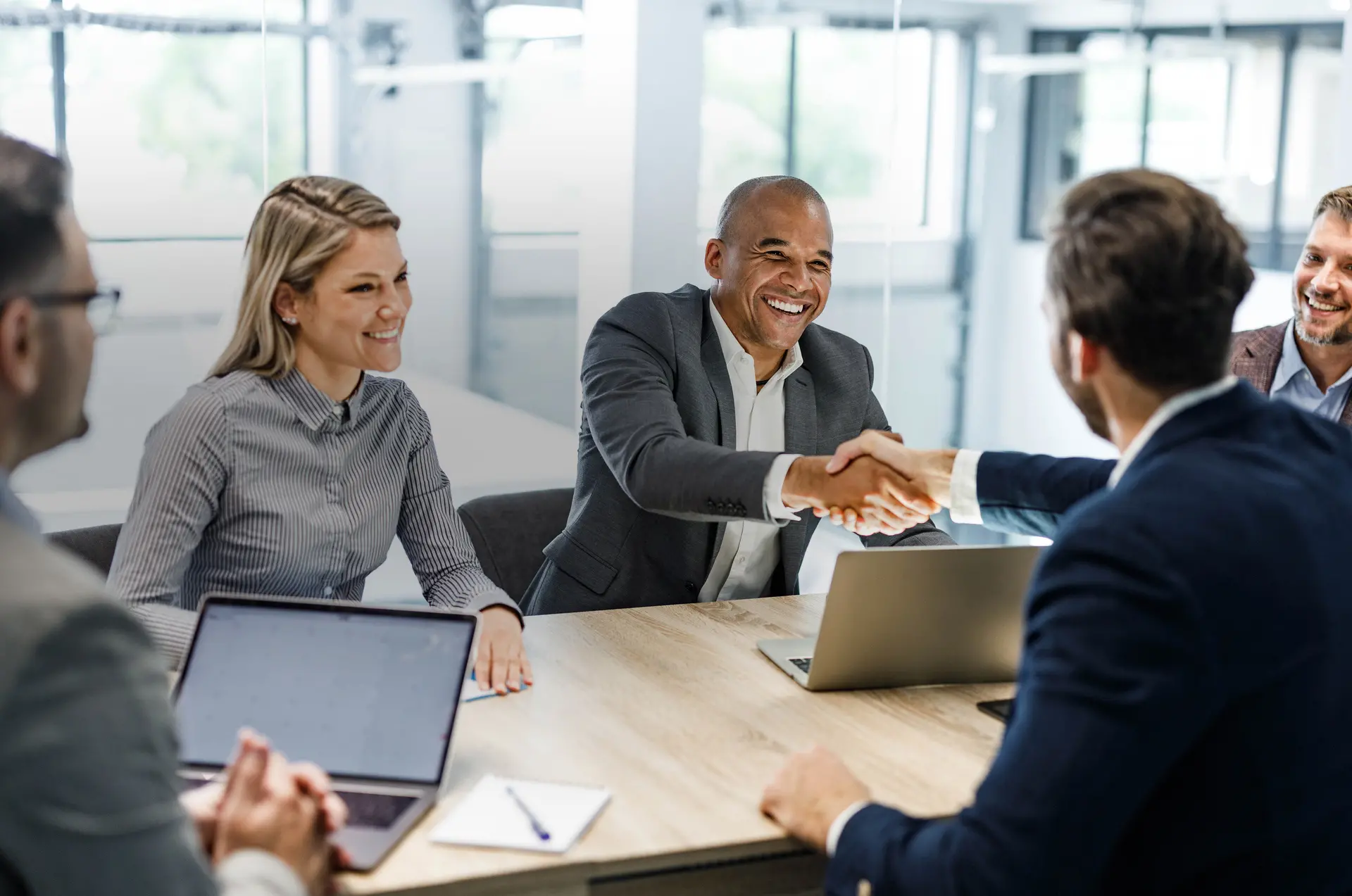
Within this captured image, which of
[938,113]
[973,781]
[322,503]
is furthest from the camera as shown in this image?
[938,113]

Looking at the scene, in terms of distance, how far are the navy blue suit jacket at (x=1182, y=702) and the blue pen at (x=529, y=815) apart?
0.42 meters

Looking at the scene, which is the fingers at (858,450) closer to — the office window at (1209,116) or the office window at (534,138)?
the office window at (534,138)

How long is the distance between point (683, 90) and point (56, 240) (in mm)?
3698

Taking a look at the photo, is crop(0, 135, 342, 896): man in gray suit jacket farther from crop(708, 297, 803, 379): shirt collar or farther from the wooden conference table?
crop(708, 297, 803, 379): shirt collar

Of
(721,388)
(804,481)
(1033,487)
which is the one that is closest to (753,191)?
(721,388)

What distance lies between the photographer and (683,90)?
15.2ft

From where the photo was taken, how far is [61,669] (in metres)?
1.00

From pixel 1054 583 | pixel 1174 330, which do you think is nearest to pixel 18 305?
pixel 1054 583

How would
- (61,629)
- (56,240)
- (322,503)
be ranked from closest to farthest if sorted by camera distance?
1. (61,629)
2. (56,240)
3. (322,503)

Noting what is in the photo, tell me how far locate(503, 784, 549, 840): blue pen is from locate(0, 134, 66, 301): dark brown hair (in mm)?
780

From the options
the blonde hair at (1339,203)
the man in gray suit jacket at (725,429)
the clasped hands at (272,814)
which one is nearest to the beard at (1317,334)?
the blonde hair at (1339,203)

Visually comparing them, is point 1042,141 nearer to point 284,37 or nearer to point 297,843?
point 284,37

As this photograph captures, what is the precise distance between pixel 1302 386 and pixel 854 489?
4.60ft

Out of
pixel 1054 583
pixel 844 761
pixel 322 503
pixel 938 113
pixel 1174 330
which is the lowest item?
pixel 844 761
